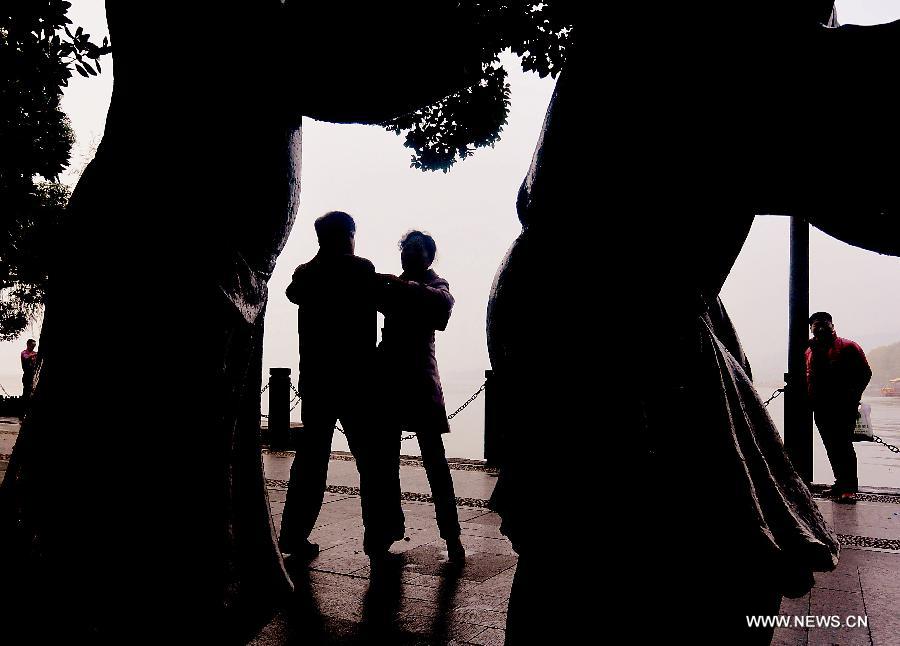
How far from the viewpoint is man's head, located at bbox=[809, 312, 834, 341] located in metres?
6.89

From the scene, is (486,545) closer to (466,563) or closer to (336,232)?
(466,563)

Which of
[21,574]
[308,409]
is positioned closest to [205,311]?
[21,574]

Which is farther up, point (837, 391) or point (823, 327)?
point (823, 327)

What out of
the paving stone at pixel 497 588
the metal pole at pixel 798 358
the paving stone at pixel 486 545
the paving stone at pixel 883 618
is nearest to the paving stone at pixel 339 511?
the paving stone at pixel 486 545

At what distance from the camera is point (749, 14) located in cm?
106

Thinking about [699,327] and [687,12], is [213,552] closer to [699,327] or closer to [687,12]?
[699,327]

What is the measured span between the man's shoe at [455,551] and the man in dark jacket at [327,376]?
0.59 meters

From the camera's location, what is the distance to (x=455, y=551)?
159 inches

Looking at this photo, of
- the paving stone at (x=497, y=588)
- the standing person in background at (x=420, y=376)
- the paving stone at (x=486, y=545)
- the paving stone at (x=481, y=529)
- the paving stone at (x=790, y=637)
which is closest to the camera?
the paving stone at (x=790, y=637)

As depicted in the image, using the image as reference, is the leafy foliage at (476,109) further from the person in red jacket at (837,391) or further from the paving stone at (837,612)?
the person in red jacket at (837,391)

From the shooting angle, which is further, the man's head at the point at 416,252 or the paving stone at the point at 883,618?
the man's head at the point at 416,252

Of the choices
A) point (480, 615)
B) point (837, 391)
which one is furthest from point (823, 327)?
point (480, 615)

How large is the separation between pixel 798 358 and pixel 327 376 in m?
5.42

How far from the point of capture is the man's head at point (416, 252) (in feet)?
14.4
